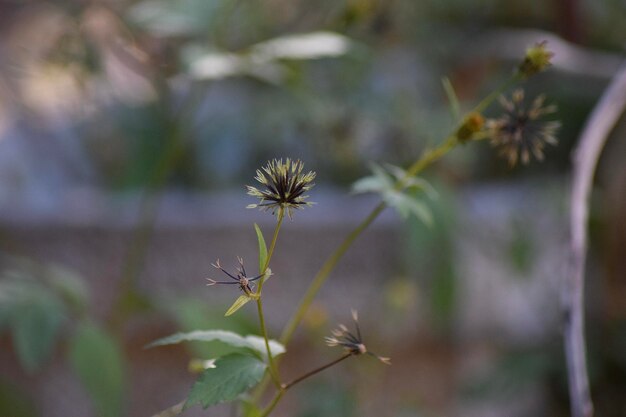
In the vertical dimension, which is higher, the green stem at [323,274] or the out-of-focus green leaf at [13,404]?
the green stem at [323,274]

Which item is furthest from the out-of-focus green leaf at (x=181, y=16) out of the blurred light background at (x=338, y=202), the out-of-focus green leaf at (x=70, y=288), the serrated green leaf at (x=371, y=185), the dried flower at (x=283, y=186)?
the dried flower at (x=283, y=186)

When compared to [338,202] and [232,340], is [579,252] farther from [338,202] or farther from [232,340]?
[338,202]

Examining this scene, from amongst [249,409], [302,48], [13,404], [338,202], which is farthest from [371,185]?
[338,202]

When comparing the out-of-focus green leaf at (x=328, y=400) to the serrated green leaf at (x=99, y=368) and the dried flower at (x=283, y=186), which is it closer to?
the serrated green leaf at (x=99, y=368)

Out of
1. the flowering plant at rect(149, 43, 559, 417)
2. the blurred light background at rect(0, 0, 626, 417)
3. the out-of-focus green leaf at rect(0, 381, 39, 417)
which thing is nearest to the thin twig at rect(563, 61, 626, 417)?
the flowering plant at rect(149, 43, 559, 417)

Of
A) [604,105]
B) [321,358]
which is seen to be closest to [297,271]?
[321,358]

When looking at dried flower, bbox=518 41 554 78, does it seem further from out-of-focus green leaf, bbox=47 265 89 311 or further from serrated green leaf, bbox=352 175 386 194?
out-of-focus green leaf, bbox=47 265 89 311

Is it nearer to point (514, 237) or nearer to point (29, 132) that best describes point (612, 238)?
point (514, 237)
